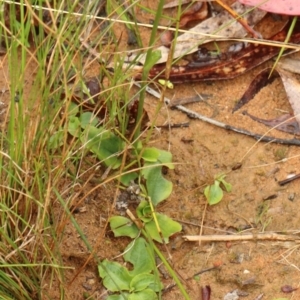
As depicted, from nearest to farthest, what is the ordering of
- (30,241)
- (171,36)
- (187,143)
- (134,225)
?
1. (30,241)
2. (134,225)
3. (187,143)
4. (171,36)

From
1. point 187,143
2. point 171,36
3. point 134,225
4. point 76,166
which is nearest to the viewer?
point 76,166

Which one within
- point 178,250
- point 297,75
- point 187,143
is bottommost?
point 178,250

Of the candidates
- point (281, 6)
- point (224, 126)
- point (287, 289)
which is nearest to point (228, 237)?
point (287, 289)

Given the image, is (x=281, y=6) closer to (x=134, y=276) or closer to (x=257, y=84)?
(x=257, y=84)

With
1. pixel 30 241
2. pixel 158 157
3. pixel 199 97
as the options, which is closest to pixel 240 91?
pixel 199 97

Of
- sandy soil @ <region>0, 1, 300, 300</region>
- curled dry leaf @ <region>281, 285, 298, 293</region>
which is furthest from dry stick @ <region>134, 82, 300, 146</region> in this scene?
curled dry leaf @ <region>281, 285, 298, 293</region>

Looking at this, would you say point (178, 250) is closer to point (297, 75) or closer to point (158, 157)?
point (158, 157)

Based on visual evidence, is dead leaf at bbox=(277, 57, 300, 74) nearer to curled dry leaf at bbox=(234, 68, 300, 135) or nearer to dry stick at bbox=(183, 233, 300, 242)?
curled dry leaf at bbox=(234, 68, 300, 135)
